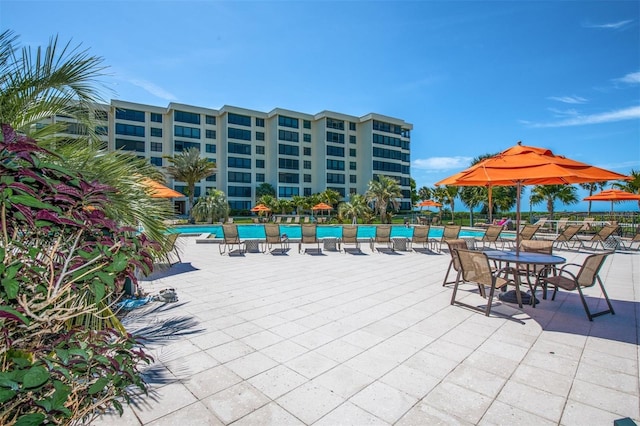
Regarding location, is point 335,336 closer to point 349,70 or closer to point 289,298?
point 289,298

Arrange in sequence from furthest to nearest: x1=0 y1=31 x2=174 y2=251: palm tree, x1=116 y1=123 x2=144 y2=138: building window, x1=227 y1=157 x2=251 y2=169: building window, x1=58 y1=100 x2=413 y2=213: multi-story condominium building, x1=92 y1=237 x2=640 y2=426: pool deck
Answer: x1=227 y1=157 x2=251 y2=169: building window → x1=58 y1=100 x2=413 y2=213: multi-story condominium building → x1=116 y1=123 x2=144 y2=138: building window → x1=0 y1=31 x2=174 y2=251: palm tree → x1=92 y1=237 x2=640 y2=426: pool deck

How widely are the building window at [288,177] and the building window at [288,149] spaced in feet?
10.5

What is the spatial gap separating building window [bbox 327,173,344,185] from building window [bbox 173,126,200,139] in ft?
65.6

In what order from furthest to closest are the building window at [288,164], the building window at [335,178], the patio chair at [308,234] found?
the building window at [335,178] < the building window at [288,164] < the patio chair at [308,234]

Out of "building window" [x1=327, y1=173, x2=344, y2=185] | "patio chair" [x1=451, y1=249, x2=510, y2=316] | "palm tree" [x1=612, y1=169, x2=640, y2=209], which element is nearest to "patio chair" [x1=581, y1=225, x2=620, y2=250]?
"palm tree" [x1=612, y1=169, x2=640, y2=209]

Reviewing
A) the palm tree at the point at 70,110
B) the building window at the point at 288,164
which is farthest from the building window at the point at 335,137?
the palm tree at the point at 70,110

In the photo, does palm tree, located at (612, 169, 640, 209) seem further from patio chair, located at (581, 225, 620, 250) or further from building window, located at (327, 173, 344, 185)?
building window, located at (327, 173, 344, 185)

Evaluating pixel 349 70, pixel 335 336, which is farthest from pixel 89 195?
pixel 349 70

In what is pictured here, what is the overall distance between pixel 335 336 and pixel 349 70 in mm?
14775

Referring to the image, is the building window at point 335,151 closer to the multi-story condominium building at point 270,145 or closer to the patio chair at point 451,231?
the multi-story condominium building at point 270,145

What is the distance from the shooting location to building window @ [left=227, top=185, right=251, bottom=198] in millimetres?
44125

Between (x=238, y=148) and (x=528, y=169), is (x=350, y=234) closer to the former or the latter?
(x=528, y=169)

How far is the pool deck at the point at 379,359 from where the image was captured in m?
2.47

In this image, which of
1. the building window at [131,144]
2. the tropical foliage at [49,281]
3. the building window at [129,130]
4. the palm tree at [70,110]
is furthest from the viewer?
the building window at [131,144]
